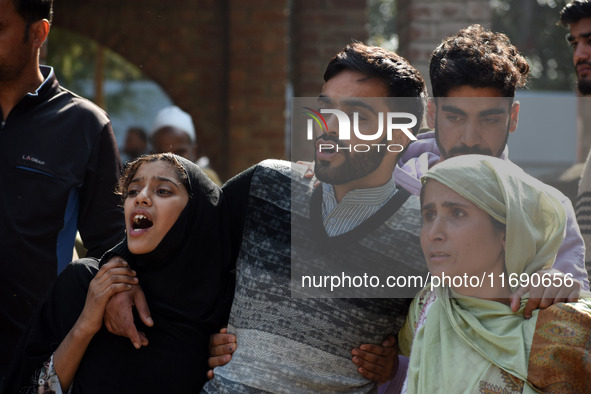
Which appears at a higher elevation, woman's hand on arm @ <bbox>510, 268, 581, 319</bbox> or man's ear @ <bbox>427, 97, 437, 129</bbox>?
man's ear @ <bbox>427, 97, 437, 129</bbox>

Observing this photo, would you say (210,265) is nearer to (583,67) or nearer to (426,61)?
(583,67)

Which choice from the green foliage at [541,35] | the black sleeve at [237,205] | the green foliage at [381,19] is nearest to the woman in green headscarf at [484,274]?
the black sleeve at [237,205]

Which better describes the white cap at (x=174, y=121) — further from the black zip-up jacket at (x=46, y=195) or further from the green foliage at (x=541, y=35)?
the green foliage at (x=541, y=35)

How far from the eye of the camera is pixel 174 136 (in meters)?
5.49

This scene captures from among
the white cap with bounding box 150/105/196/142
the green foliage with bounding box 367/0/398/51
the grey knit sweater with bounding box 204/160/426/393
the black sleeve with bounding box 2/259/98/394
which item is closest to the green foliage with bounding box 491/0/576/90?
the green foliage with bounding box 367/0/398/51

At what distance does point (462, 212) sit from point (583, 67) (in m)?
1.61

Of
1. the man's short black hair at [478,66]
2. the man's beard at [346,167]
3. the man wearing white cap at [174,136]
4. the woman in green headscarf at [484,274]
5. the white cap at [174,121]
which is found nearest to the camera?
the woman in green headscarf at [484,274]

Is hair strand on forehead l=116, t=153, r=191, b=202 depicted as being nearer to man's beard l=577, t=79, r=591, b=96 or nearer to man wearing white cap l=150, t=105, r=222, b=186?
man's beard l=577, t=79, r=591, b=96

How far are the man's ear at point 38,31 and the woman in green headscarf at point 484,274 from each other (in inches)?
67.0

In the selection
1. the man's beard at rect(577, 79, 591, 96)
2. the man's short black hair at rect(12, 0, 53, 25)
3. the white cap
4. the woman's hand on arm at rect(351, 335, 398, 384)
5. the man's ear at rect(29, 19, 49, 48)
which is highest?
the man's short black hair at rect(12, 0, 53, 25)

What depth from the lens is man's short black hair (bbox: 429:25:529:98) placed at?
273cm

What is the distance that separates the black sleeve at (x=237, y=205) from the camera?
259 centimetres

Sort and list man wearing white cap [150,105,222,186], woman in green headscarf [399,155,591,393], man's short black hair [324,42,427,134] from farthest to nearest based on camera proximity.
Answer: man wearing white cap [150,105,222,186]
man's short black hair [324,42,427,134]
woman in green headscarf [399,155,591,393]

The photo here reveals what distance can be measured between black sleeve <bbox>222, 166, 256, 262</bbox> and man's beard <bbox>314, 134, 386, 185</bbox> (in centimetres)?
27
